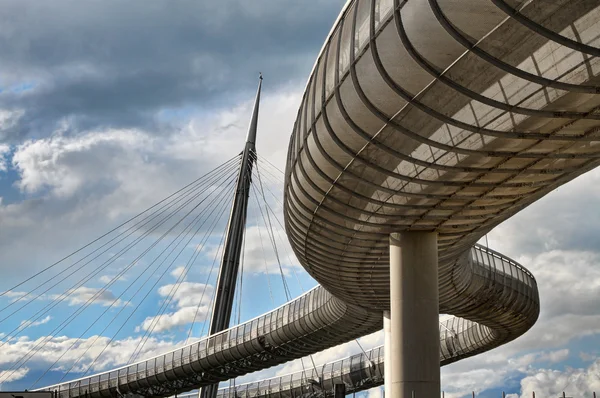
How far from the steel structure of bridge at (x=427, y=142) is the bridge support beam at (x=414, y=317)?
4 centimetres

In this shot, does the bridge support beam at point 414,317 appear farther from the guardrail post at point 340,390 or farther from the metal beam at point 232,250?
the metal beam at point 232,250

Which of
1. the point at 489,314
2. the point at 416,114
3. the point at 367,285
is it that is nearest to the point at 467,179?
the point at 416,114

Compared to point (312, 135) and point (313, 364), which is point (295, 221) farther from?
point (313, 364)

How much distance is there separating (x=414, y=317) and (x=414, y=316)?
0.10 feet

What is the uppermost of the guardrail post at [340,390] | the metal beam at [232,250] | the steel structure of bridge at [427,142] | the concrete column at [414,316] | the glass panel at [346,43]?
the metal beam at [232,250]

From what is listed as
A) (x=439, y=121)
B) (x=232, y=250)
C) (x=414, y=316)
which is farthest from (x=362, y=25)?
(x=232, y=250)

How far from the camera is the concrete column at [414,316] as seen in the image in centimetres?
2236

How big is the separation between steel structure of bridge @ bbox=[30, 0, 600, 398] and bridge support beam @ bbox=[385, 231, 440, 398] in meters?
0.04

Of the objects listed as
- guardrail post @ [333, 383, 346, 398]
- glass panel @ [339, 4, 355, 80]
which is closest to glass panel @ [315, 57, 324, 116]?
glass panel @ [339, 4, 355, 80]

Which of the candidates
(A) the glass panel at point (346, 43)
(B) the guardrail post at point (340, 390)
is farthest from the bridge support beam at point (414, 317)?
(A) the glass panel at point (346, 43)

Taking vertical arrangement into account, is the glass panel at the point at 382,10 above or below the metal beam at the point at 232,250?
below

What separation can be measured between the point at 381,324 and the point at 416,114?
26.7 m

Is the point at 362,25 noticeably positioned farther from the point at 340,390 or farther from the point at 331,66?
the point at 340,390

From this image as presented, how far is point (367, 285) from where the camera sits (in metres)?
30.9
